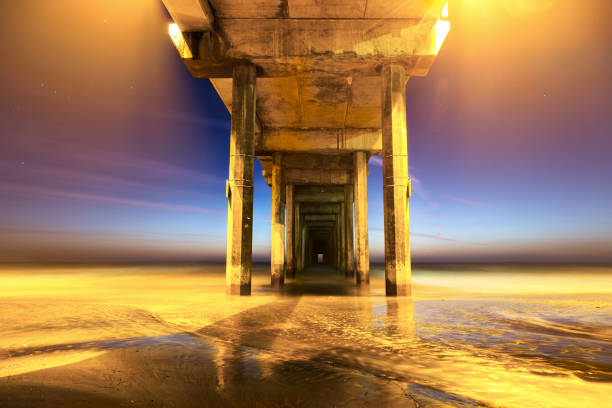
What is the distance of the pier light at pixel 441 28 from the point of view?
8844mm

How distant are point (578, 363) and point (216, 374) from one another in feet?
10.7

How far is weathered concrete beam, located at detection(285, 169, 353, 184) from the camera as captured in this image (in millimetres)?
20547

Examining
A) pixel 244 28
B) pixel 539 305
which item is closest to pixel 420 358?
pixel 539 305

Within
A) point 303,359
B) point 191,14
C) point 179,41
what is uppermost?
point 191,14

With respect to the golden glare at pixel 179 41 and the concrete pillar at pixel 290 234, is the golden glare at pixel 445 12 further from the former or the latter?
the concrete pillar at pixel 290 234

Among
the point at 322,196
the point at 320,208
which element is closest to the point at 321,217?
the point at 320,208

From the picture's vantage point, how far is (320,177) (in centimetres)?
2072

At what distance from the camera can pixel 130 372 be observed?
2686 mm

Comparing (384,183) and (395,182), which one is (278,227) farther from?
(395,182)

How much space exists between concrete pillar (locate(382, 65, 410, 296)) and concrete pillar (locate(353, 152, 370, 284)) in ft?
21.8

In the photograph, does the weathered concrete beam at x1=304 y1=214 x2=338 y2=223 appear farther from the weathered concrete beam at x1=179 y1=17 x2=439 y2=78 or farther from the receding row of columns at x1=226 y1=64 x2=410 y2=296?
the weathered concrete beam at x1=179 y1=17 x2=439 y2=78

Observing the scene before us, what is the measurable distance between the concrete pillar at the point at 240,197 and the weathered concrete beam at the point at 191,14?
1.76 meters

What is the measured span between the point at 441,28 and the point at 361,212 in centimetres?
891

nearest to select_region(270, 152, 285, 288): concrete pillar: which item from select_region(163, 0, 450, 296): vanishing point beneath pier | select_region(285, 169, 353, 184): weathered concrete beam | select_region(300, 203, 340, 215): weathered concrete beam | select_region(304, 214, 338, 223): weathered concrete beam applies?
select_region(285, 169, 353, 184): weathered concrete beam
